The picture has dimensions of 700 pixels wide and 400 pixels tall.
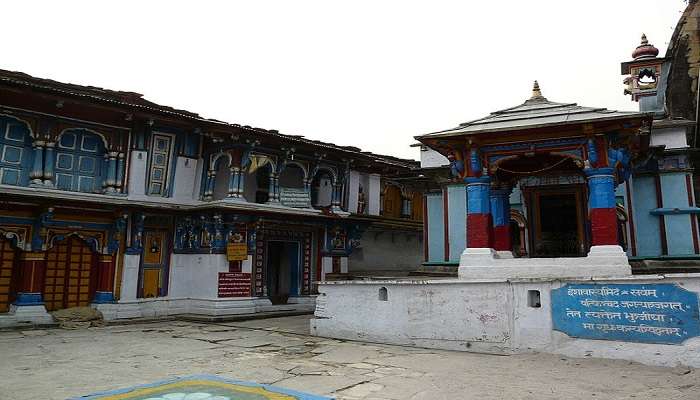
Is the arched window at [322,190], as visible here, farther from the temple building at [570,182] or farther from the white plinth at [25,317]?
the white plinth at [25,317]

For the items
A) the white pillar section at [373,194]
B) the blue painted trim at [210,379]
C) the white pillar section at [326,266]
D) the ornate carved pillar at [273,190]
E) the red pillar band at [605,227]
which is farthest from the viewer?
the white pillar section at [373,194]

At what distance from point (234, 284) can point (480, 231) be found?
26.4 ft

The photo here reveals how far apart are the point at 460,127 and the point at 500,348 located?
522 centimetres

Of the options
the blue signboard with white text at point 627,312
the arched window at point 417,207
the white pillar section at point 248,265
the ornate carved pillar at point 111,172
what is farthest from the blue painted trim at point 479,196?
the arched window at point 417,207

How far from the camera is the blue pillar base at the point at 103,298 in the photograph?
13.9m

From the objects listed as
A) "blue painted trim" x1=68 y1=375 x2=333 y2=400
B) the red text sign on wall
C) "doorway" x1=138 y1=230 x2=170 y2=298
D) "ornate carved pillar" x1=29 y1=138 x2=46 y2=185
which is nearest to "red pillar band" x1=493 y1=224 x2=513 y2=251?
the red text sign on wall

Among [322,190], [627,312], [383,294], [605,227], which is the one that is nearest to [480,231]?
[605,227]

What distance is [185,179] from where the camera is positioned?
15812 mm

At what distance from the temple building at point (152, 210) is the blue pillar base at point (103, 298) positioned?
28 mm

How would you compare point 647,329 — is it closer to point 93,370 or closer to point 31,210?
point 93,370

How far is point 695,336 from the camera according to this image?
726 centimetres

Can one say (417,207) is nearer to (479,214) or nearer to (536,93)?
(536,93)

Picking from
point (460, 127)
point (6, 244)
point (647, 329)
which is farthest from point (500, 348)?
point (6, 244)

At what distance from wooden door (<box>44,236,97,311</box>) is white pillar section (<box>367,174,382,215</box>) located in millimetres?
10688
